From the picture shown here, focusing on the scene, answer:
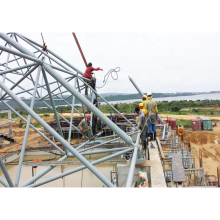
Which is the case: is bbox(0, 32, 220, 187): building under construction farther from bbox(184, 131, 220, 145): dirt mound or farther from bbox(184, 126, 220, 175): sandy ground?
bbox(184, 131, 220, 145): dirt mound

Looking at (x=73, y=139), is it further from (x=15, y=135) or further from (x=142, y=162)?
(x=142, y=162)

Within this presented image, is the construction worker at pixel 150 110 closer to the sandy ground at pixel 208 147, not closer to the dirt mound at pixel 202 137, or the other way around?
the sandy ground at pixel 208 147

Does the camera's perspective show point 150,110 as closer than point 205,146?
Yes

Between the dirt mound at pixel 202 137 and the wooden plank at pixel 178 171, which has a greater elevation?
the wooden plank at pixel 178 171

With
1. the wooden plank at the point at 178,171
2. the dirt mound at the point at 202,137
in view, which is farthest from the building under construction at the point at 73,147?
the dirt mound at the point at 202,137

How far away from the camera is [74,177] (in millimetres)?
10961

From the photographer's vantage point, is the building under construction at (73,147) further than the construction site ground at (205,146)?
No

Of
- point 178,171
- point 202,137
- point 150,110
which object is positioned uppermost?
point 150,110

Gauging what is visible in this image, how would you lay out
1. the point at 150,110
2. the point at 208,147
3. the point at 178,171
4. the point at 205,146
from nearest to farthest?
1. the point at 178,171
2. the point at 150,110
3. the point at 208,147
4. the point at 205,146

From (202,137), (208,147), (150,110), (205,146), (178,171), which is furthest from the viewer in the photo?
(202,137)

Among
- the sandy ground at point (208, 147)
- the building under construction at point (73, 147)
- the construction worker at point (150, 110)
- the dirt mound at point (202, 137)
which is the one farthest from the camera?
the dirt mound at point (202, 137)

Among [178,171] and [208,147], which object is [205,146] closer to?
[208,147]

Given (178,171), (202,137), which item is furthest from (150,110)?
(202,137)

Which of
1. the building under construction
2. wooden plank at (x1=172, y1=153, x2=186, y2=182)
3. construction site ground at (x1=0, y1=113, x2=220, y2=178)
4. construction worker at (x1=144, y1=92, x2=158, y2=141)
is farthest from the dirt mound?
wooden plank at (x1=172, y1=153, x2=186, y2=182)
